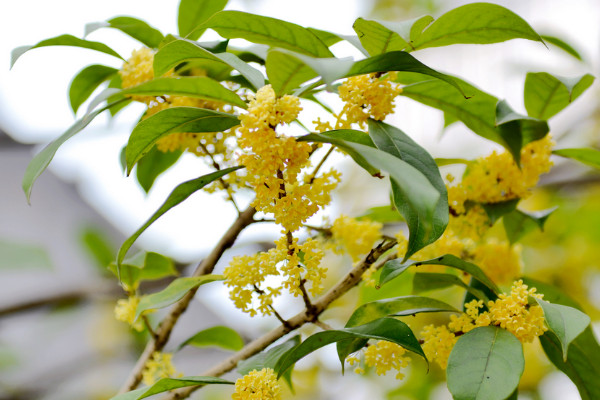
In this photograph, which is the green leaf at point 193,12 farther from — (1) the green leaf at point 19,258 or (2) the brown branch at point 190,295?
(1) the green leaf at point 19,258

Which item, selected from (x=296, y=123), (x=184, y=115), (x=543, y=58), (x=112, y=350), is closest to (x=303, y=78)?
(x=184, y=115)

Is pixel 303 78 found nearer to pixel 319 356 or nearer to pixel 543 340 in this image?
pixel 543 340

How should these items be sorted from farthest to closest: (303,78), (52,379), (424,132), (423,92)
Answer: (424,132), (52,379), (423,92), (303,78)

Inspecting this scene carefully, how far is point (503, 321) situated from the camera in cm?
49

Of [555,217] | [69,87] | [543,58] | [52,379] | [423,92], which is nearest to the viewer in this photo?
[423,92]

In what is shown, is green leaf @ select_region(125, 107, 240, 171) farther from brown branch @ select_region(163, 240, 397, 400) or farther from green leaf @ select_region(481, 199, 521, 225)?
green leaf @ select_region(481, 199, 521, 225)

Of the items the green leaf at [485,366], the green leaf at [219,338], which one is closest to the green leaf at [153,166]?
the green leaf at [219,338]

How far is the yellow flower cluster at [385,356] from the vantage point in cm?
51

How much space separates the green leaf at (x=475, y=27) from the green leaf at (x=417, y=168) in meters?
0.09

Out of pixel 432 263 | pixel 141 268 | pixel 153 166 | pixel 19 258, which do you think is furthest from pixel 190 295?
pixel 19 258

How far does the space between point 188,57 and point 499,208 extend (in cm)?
34

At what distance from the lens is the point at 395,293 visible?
2.44 ft

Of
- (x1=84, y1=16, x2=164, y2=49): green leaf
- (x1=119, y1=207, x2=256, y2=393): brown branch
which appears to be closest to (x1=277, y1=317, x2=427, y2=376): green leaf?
(x1=119, y1=207, x2=256, y2=393): brown branch

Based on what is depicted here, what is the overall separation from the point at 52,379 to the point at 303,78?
117 cm
